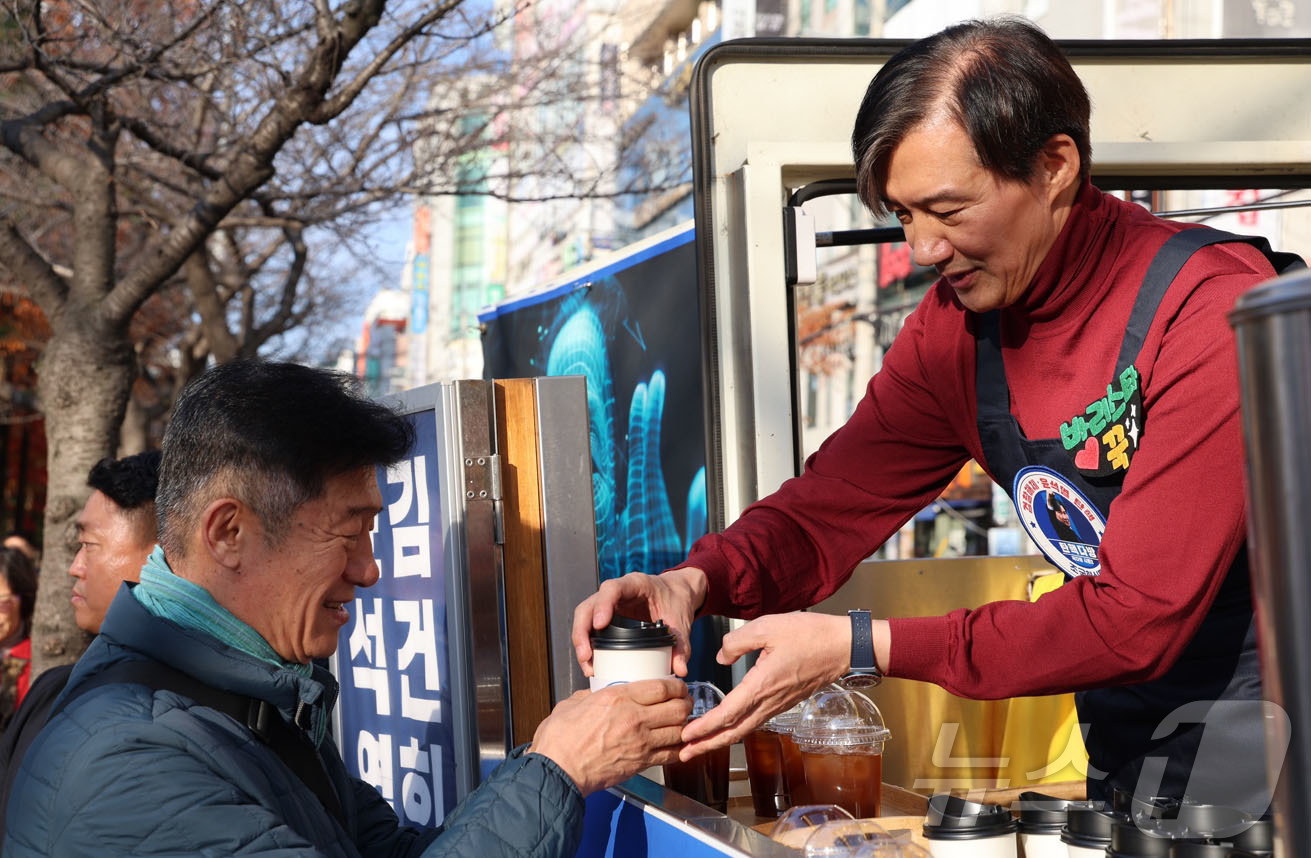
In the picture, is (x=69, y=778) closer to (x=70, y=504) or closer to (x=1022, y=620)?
(x=1022, y=620)

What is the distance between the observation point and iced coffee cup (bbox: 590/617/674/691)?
1.95m

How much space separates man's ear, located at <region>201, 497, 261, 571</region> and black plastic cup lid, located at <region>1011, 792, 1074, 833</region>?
1.18 metres

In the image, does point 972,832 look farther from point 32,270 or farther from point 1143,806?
point 32,270

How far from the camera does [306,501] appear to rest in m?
2.03

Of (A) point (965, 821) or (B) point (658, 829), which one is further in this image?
(B) point (658, 829)

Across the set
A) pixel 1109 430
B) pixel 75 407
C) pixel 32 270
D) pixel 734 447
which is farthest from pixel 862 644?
pixel 32 270

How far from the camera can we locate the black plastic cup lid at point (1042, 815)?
1.65m

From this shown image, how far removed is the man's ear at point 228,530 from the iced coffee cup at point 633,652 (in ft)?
1.83

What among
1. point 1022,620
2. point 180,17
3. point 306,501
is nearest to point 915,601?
point 1022,620

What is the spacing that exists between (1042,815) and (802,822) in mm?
314

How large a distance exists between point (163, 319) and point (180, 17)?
10.8m

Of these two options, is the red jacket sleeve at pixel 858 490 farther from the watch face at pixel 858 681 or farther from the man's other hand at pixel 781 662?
the man's other hand at pixel 781 662

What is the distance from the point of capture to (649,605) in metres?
2.18

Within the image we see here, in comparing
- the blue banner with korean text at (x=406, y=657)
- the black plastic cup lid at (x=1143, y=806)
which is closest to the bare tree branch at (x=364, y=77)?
the blue banner with korean text at (x=406, y=657)
